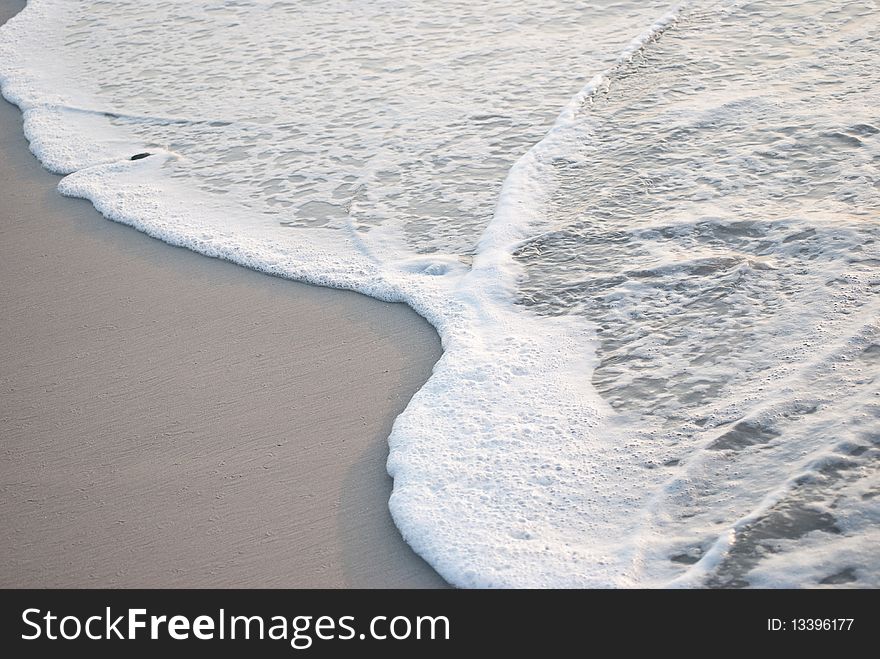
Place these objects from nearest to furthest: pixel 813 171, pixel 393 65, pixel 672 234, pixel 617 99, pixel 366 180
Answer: pixel 672 234 < pixel 813 171 < pixel 366 180 < pixel 617 99 < pixel 393 65

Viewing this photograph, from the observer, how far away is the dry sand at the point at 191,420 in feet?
9.19

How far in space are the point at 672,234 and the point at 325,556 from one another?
2.32 metres

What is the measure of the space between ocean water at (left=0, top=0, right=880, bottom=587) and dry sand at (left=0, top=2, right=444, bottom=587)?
14cm

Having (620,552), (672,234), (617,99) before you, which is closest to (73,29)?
(617,99)

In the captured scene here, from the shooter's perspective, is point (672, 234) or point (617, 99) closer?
point (672, 234)

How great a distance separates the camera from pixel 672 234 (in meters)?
4.14

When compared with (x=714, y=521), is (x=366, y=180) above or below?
above

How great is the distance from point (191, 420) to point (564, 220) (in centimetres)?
210

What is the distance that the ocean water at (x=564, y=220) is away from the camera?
9.20ft

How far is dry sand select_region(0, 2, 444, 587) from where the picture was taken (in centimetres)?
A: 280

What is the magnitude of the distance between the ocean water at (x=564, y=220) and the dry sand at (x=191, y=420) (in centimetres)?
14

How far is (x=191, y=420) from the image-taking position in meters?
3.33

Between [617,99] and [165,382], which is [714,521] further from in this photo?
[617,99]
